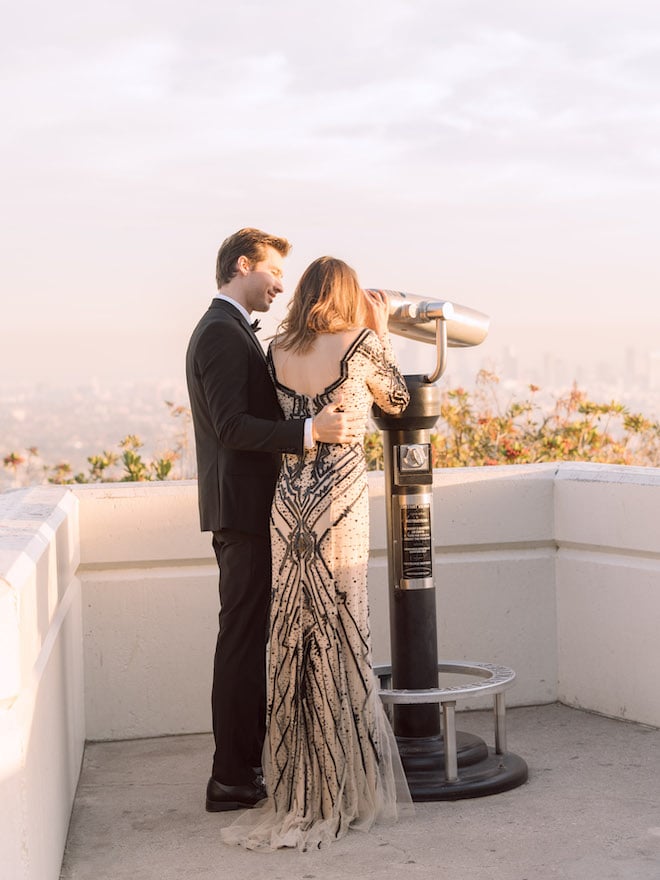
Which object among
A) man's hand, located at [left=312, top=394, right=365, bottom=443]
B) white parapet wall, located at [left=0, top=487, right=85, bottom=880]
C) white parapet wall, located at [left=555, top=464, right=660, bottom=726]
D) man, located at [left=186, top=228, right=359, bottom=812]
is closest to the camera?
white parapet wall, located at [left=0, top=487, right=85, bottom=880]

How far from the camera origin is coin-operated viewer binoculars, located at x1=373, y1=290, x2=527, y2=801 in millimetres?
4059

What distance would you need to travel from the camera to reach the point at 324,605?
3764 millimetres

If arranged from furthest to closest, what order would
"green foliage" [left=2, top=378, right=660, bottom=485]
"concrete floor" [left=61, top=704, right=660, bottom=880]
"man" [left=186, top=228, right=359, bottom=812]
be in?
"green foliage" [left=2, top=378, right=660, bottom=485] → "man" [left=186, top=228, right=359, bottom=812] → "concrete floor" [left=61, top=704, right=660, bottom=880]

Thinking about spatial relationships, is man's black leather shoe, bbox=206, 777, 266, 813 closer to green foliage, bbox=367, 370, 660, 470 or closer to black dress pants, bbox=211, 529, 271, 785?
black dress pants, bbox=211, 529, 271, 785

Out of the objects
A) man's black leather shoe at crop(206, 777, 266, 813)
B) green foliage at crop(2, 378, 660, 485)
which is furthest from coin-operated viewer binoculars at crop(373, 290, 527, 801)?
green foliage at crop(2, 378, 660, 485)

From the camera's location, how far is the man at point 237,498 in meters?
3.90

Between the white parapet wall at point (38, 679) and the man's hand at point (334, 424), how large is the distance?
83 cm

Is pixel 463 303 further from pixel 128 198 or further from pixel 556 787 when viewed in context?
pixel 128 198

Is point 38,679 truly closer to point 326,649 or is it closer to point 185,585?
point 326,649

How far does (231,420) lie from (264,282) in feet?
1.73

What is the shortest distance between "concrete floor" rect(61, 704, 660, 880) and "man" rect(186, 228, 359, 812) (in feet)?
0.76

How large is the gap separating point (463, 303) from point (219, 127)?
14963 millimetres

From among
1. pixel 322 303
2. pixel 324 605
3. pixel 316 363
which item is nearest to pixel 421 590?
pixel 324 605

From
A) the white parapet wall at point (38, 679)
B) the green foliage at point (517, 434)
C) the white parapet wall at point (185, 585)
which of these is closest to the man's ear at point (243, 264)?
the white parapet wall at point (38, 679)
